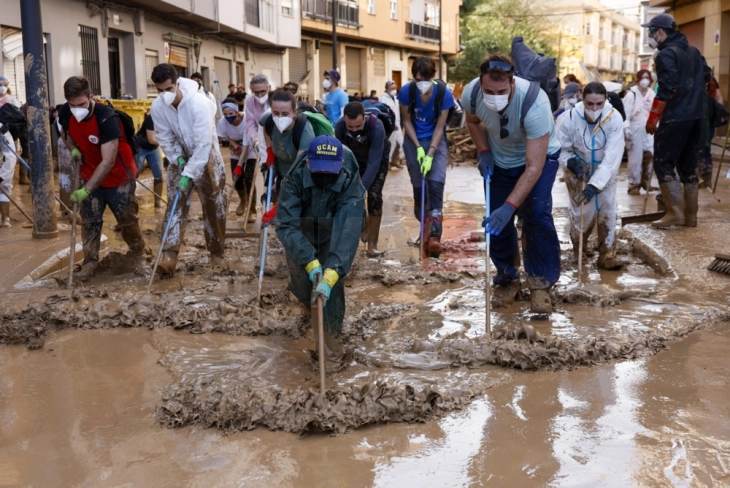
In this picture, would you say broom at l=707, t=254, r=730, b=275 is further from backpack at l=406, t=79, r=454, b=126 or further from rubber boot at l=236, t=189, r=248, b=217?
rubber boot at l=236, t=189, r=248, b=217

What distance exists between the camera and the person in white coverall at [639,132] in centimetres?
1130

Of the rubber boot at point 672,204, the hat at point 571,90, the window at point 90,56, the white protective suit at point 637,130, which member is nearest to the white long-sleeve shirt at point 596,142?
the rubber boot at point 672,204

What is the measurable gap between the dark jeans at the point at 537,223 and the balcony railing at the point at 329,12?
3112 centimetres

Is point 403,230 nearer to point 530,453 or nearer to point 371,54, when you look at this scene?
point 530,453

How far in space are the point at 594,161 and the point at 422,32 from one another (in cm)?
4098

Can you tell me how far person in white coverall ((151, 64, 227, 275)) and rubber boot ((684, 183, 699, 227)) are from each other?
4.54 m

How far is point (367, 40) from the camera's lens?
40406 mm

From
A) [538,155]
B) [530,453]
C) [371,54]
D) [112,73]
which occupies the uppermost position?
[371,54]

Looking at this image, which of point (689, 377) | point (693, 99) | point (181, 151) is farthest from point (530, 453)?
point (693, 99)

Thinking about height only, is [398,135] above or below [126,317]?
above

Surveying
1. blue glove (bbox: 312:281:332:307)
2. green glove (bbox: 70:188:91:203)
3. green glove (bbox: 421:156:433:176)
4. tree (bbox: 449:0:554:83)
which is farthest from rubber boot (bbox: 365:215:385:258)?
tree (bbox: 449:0:554:83)

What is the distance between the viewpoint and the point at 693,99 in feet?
26.4

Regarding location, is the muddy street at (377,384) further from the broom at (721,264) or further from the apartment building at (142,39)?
the apartment building at (142,39)

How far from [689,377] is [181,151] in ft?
15.2
